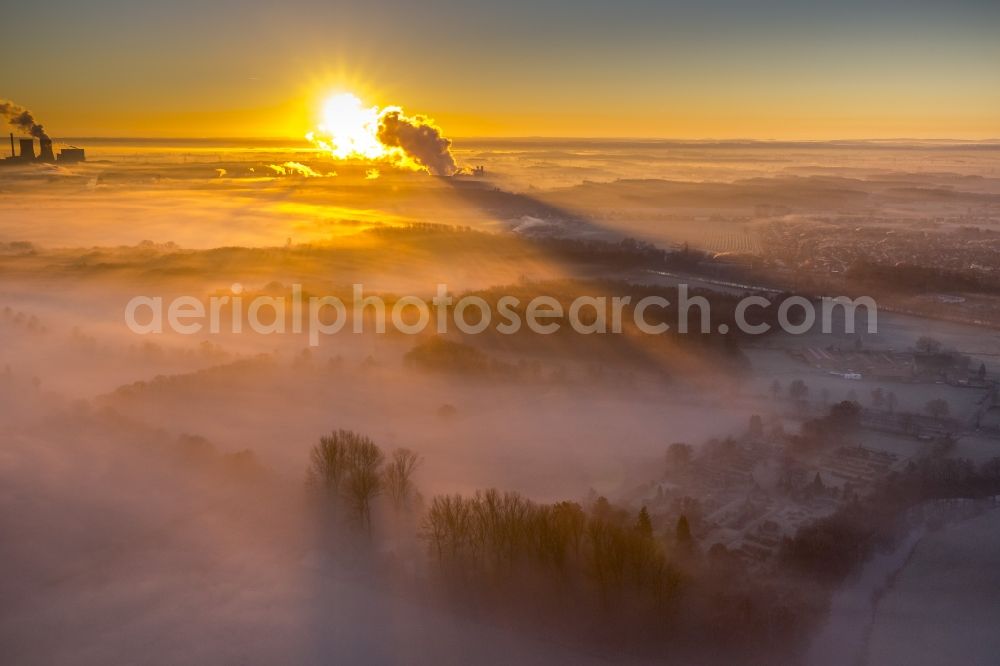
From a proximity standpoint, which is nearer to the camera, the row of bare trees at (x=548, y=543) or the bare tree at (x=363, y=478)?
the row of bare trees at (x=548, y=543)

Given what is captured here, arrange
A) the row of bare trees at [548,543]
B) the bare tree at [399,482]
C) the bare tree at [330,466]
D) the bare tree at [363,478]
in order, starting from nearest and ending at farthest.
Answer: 1. the row of bare trees at [548,543]
2. the bare tree at [363,478]
3. the bare tree at [399,482]
4. the bare tree at [330,466]

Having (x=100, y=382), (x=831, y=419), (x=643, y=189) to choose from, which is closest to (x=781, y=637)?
(x=831, y=419)

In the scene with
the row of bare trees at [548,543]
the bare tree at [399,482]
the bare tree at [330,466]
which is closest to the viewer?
the row of bare trees at [548,543]

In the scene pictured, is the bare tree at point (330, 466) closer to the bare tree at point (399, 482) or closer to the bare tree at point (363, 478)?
the bare tree at point (363, 478)

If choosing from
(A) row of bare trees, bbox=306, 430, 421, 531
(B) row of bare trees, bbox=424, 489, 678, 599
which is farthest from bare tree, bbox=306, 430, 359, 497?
(B) row of bare trees, bbox=424, 489, 678, 599

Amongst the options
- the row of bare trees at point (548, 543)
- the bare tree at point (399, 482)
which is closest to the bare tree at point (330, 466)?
the bare tree at point (399, 482)

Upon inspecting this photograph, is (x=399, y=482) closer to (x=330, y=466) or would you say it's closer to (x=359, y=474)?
(x=359, y=474)

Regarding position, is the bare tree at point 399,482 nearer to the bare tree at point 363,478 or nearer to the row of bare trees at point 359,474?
the row of bare trees at point 359,474
